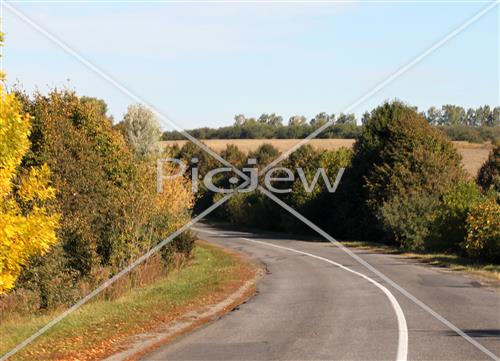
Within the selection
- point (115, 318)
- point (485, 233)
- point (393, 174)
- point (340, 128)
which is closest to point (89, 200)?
point (115, 318)

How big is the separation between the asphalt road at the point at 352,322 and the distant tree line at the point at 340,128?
78.1 m

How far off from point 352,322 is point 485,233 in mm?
16514

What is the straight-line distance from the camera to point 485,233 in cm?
2902

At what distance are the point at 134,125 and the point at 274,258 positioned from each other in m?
29.5

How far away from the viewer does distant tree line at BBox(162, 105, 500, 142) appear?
117750 mm

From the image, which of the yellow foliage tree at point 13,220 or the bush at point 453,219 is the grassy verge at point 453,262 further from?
the yellow foliage tree at point 13,220

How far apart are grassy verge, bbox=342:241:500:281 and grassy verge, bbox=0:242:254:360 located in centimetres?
802

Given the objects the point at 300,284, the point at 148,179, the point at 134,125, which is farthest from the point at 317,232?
the point at 300,284

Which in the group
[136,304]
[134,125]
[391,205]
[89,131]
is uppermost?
[134,125]

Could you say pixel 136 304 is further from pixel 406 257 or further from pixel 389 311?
pixel 406 257

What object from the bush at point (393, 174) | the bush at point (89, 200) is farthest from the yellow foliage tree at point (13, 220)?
the bush at point (393, 174)

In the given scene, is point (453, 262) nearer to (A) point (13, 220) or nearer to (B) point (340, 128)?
(A) point (13, 220)

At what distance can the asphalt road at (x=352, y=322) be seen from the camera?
37.4 ft

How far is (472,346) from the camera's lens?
11672 mm
